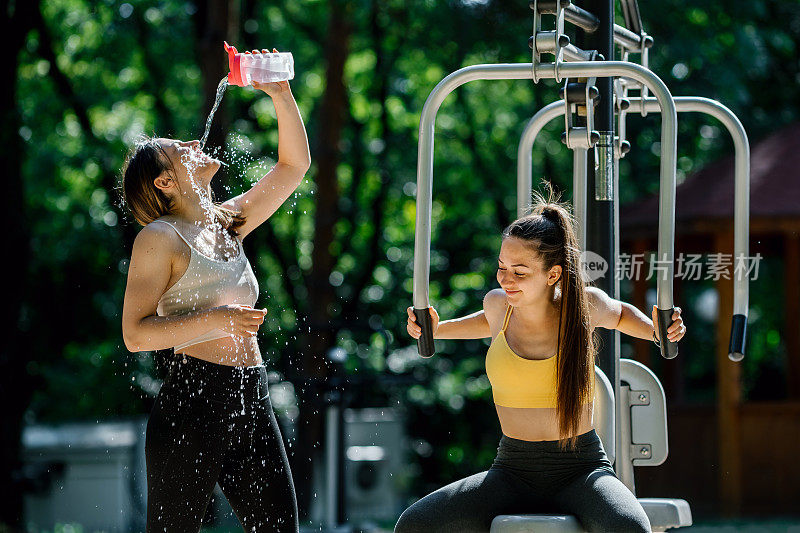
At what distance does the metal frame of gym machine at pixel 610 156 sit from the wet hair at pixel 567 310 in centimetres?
19

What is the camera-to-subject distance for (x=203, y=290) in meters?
2.64

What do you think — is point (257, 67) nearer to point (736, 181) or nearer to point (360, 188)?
point (736, 181)

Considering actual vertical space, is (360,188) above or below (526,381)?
above

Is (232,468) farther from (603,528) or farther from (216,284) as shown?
(603,528)

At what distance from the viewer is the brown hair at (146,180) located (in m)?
2.68

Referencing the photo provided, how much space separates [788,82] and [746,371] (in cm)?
469

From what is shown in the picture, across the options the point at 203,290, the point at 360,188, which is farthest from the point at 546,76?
the point at 360,188

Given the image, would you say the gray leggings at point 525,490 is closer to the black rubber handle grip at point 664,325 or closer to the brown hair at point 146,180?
the black rubber handle grip at point 664,325

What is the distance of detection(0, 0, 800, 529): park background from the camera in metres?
8.11

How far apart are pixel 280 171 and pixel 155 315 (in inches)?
22.6

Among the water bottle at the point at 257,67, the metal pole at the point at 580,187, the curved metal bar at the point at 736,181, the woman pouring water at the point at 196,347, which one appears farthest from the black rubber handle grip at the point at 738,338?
the water bottle at the point at 257,67

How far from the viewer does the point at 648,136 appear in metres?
9.96

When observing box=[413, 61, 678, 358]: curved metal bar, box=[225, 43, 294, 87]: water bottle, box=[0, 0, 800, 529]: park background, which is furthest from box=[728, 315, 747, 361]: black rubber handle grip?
box=[0, 0, 800, 529]: park background

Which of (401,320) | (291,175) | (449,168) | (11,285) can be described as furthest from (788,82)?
(291,175)
